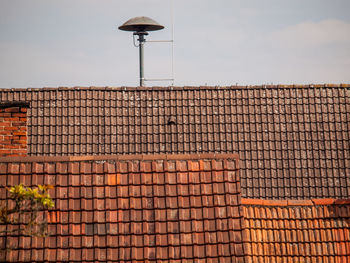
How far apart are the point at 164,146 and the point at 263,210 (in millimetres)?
6868

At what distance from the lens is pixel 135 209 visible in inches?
401

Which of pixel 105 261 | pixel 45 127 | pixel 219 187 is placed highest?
pixel 45 127

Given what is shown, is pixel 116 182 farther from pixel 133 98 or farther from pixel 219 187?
pixel 133 98

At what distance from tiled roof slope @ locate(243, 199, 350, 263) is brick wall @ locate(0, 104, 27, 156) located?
4.35 meters

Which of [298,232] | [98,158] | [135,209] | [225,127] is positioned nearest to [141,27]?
[225,127]

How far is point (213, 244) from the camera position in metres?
10.1

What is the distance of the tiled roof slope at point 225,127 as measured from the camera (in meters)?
18.6

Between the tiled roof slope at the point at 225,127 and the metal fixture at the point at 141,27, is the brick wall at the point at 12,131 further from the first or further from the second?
the metal fixture at the point at 141,27

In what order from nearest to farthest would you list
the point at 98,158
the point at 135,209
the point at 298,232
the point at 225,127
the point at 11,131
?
1. the point at 135,209
2. the point at 98,158
3. the point at 298,232
4. the point at 11,131
5. the point at 225,127

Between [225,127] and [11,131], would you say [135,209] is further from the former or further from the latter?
[225,127]

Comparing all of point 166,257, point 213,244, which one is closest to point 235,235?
point 213,244

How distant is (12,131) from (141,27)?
10831 millimetres

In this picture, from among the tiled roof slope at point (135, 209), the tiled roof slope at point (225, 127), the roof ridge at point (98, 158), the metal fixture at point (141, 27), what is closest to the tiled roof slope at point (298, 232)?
the tiled roof slope at point (135, 209)

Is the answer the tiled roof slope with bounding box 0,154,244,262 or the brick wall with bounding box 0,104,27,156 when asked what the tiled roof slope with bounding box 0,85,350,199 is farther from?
the tiled roof slope with bounding box 0,154,244,262
